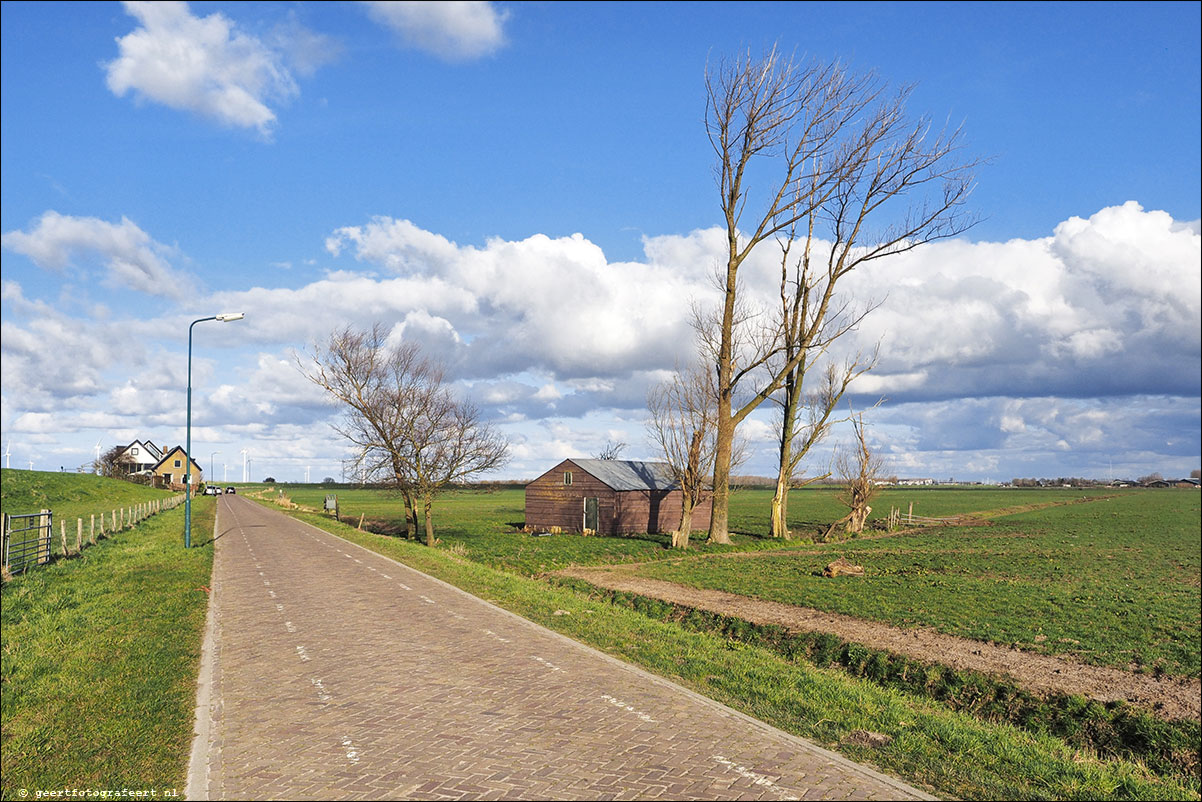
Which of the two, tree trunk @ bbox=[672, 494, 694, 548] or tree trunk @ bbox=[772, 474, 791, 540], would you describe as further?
tree trunk @ bbox=[772, 474, 791, 540]

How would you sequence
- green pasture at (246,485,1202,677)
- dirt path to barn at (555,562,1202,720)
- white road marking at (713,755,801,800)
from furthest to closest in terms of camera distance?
green pasture at (246,485,1202,677) → dirt path to barn at (555,562,1202,720) → white road marking at (713,755,801,800)

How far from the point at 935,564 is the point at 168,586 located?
28.1 metres

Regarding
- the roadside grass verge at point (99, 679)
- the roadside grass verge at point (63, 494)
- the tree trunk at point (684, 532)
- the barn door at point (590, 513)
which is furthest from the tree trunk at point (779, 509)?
the roadside grass verge at point (63, 494)

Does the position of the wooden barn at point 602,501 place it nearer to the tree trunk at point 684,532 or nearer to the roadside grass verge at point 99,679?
the tree trunk at point 684,532

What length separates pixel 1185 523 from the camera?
60.4 metres

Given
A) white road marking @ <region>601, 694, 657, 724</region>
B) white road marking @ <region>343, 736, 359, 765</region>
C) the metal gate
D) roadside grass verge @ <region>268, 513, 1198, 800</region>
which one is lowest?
roadside grass verge @ <region>268, 513, 1198, 800</region>

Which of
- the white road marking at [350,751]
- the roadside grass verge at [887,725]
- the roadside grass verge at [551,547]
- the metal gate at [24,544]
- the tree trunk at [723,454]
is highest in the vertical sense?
the tree trunk at [723,454]

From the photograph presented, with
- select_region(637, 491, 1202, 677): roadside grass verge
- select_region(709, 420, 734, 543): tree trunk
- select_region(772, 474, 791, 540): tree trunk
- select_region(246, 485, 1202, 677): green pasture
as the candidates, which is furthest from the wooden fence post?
select_region(772, 474, 791, 540): tree trunk

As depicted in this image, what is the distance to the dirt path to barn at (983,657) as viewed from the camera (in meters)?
13.4

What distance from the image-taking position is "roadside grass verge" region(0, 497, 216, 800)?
26.8 ft

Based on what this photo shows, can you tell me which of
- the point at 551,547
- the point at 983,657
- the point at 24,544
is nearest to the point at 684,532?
the point at 551,547

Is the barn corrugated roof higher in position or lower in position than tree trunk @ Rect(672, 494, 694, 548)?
higher

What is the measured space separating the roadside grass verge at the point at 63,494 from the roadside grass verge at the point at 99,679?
29958mm

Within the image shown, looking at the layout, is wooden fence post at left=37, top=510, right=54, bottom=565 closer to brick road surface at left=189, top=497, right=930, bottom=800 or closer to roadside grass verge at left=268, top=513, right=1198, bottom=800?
brick road surface at left=189, top=497, right=930, bottom=800
